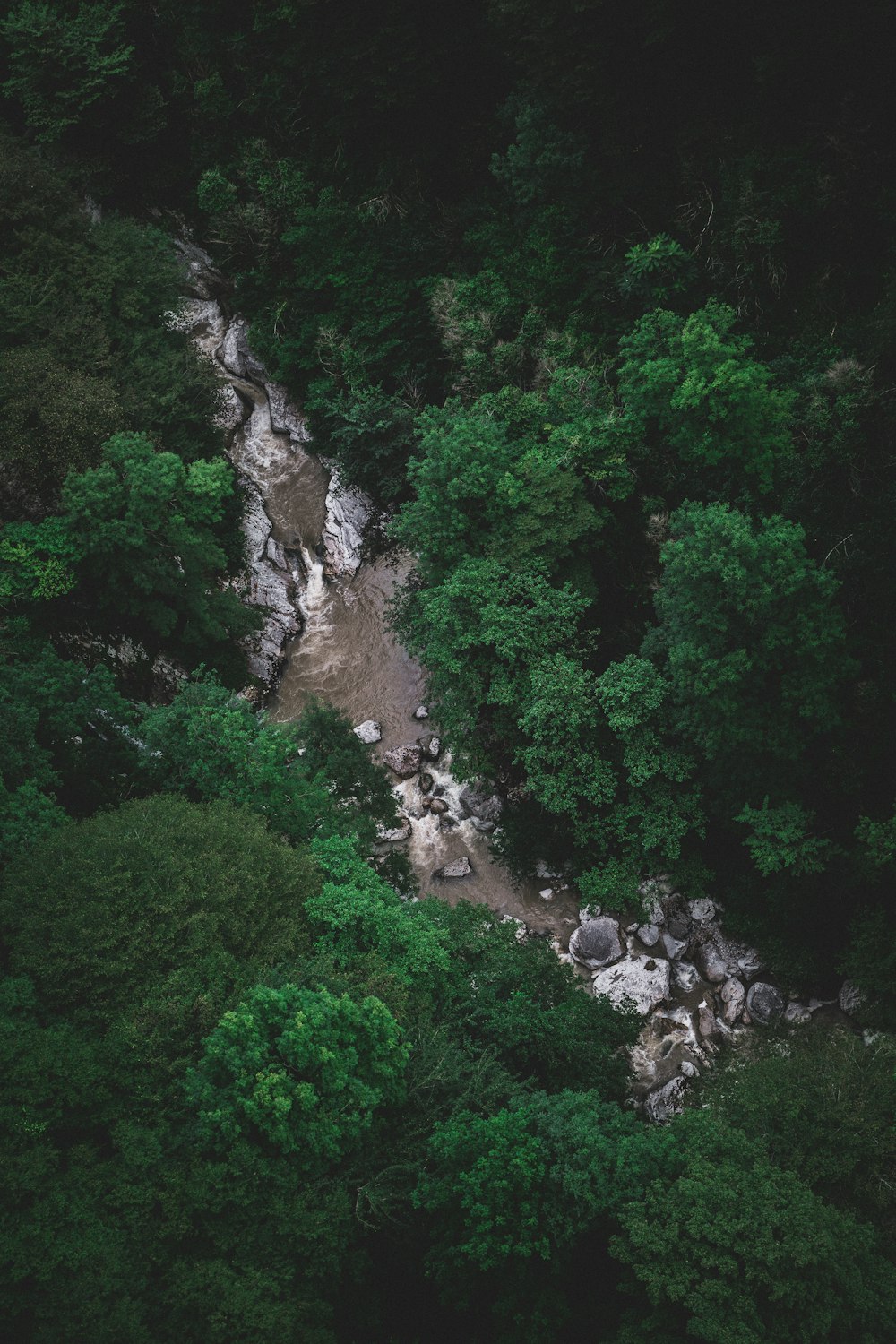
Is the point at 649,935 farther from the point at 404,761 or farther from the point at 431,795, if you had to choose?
the point at 404,761

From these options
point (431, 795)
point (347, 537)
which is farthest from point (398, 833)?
point (347, 537)

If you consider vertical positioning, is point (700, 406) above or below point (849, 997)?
above

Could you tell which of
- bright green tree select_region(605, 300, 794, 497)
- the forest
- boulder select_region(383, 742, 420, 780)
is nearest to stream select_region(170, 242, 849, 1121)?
boulder select_region(383, 742, 420, 780)

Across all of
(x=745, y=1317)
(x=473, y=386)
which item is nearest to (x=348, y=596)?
(x=473, y=386)

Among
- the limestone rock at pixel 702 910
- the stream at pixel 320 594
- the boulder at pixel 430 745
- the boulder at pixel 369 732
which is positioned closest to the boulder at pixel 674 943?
the limestone rock at pixel 702 910

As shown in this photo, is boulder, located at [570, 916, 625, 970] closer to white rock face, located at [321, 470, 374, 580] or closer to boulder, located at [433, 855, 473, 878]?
boulder, located at [433, 855, 473, 878]

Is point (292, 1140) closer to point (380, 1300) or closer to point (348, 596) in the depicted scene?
point (380, 1300)
